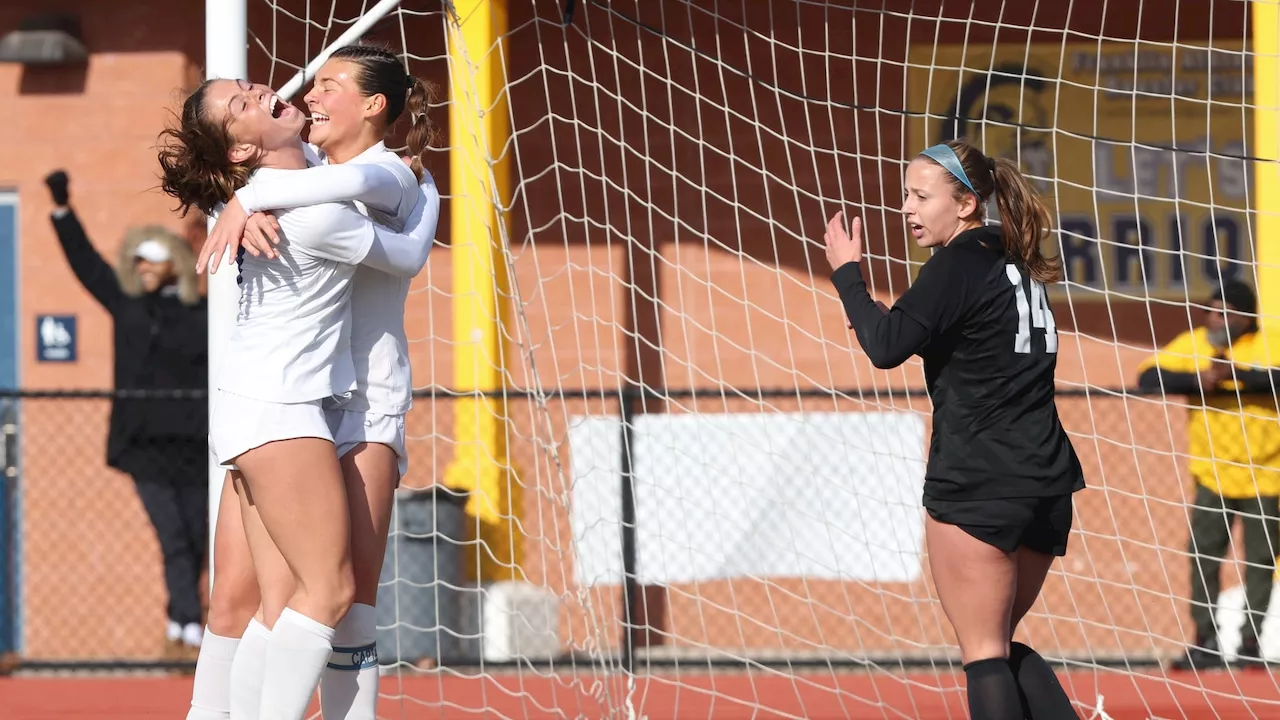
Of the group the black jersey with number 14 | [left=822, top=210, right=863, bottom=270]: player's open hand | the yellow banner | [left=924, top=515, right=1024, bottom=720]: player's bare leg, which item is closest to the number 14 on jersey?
the black jersey with number 14

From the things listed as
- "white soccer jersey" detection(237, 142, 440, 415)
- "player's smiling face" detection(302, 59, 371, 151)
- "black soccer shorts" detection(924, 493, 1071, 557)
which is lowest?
"black soccer shorts" detection(924, 493, 1071, 557)

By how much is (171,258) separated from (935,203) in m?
4.50

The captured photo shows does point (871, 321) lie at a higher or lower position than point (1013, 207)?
lower

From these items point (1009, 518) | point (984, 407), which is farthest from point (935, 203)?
point (1009, 518)

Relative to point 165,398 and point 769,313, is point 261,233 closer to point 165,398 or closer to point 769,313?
point 165,398

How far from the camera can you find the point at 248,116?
324 centimetres

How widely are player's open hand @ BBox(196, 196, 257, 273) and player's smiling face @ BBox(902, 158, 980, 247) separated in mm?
1461

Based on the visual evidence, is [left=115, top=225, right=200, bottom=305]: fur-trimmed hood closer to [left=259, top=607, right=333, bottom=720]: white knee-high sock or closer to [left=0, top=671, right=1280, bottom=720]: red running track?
[left=0, top=671, right=1280, bottom=720]: red running track

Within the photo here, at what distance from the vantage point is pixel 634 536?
22.1 feet

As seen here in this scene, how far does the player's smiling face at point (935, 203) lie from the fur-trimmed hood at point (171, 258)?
4.36 meters

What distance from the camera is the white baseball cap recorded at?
7.00 metres

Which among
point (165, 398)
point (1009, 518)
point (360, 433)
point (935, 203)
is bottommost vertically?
point (165, 398)

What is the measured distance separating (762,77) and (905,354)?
4.85 meters

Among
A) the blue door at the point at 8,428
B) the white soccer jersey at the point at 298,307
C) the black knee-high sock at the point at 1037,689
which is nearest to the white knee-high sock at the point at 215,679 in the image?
the white soccer jersey at the point at 298,307
